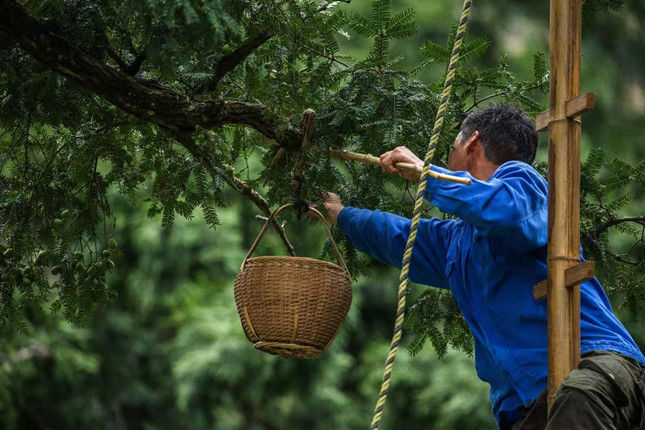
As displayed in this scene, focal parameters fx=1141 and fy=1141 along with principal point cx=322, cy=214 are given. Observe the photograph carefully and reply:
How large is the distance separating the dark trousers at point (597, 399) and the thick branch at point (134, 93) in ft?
4.28

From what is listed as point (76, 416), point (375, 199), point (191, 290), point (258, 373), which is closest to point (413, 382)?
point (258, 373)

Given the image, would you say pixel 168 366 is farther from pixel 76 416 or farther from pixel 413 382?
pixel 413 382

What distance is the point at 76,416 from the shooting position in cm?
1178

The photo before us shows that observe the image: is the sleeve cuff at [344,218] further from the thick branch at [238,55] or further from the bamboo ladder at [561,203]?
the thick branch at [238,55]

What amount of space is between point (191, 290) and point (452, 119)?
26.1 ft

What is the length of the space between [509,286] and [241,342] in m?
7.84

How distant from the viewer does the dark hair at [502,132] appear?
3.91 metres

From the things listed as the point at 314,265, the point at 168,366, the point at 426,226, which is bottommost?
the point at 314,265

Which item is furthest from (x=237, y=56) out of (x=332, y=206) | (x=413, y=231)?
(x=413, y=231)

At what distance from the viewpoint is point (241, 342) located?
36.8 ft

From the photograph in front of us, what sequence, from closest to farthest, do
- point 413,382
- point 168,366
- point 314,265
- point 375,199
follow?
point 314,265 < point 375,199 < point 413,382 < point 168,366

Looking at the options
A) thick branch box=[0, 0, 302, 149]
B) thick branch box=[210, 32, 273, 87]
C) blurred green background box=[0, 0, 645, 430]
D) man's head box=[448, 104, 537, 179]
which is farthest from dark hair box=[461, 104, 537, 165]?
blurred green background box=[0, 0, 645, 430]

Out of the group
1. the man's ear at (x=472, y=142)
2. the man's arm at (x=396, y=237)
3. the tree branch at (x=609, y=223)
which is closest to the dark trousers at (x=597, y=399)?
the man's arm at (x=396, y=237)

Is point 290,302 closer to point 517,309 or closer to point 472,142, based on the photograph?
point 517,309
